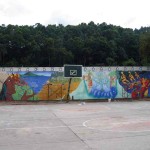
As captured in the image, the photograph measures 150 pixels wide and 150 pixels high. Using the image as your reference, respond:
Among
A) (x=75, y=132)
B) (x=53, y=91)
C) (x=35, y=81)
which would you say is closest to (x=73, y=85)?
(x=53, y=91)

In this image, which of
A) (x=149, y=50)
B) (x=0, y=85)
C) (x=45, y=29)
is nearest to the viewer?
(x=0, y=85)

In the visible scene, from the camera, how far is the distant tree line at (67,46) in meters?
102

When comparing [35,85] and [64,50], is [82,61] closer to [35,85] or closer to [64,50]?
[64,50]

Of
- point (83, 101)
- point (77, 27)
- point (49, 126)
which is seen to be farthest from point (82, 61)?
point (49, 126)

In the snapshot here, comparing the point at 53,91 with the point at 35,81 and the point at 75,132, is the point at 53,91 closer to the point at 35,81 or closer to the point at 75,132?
the point at 35,81

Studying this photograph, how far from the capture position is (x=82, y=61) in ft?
356

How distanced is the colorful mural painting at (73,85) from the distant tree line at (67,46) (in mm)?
65669

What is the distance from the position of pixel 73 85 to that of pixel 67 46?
267ft

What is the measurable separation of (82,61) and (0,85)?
269 ft

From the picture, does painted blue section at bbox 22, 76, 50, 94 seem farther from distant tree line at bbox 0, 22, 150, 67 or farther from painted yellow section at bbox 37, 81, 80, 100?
distant tree line at bbox 0, 22, 150, 67

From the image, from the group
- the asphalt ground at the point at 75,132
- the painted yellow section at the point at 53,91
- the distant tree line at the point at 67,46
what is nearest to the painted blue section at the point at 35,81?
the painted yellow section at the point at 53,91

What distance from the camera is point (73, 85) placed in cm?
2823

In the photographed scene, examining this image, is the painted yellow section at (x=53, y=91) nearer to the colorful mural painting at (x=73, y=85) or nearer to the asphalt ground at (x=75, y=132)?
the colorful mural painting at (x=73, y=85)

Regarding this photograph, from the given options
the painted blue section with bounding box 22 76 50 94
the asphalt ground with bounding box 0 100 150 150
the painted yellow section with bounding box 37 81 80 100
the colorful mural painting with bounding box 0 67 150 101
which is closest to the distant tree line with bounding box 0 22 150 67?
the colorful mural painting with bounding box 0 67 150 101
